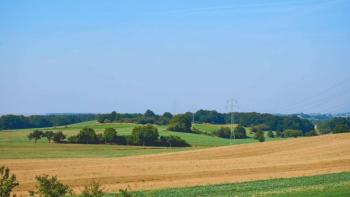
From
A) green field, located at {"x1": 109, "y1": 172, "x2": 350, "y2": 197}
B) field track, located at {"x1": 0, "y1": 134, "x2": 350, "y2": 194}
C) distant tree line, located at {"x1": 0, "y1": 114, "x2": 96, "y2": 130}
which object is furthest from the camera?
distant tree line, located at {"x1": 0, "y1": 114, "x2": 96, "y2": 130}

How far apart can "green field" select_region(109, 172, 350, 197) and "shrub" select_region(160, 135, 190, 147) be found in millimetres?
61742

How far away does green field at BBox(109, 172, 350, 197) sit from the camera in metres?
24.2

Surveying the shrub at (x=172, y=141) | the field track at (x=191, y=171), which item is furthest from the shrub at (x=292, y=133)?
the field track at (x=191, y=171)

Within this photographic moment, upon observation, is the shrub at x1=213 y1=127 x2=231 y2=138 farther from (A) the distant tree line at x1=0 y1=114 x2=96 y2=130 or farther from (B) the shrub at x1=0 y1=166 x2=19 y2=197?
(B) the shrub at x1=0 y1=166 x2=19 y2=197

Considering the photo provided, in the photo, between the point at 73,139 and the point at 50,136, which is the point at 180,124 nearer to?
the point at 73,139

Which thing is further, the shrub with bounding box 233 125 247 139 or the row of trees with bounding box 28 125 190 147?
the shrub with bounding box 233 125 247 139

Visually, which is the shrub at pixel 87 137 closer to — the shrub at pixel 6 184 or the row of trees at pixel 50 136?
the row of trees at pixel 50 136

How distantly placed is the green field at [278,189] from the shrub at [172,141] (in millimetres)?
61742

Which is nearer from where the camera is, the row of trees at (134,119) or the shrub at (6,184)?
the shrub at (6,184)

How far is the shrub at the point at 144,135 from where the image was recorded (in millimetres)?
92438

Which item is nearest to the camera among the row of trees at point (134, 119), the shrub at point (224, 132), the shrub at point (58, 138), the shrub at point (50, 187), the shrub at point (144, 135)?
the shrub at point (50, 187)

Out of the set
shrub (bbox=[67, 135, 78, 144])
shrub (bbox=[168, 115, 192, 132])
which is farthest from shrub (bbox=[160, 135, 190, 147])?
shrub (bbox=[168, 115, 192, 132])

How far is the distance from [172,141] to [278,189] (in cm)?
6819

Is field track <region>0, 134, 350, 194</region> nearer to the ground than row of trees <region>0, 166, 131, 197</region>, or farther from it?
nearer to the ground
